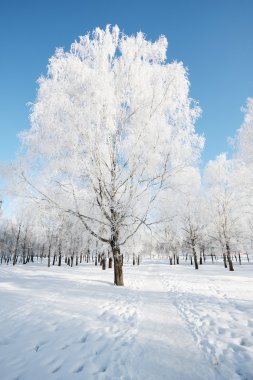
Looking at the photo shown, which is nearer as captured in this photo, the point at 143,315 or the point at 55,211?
the point at 143,315

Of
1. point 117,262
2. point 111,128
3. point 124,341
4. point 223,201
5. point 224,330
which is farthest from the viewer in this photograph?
point 223,201

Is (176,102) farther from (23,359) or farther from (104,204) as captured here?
(23,359)

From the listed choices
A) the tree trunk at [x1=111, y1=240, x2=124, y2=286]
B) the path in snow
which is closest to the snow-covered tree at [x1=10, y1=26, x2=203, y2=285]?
the tree trunk at [x1=111, y1=240, x2=124, y2=286]

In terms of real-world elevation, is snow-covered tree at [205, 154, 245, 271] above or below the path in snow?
above

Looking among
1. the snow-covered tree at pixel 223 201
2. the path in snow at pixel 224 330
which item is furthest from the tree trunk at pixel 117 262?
the snow-covered tree at pixel 223 201

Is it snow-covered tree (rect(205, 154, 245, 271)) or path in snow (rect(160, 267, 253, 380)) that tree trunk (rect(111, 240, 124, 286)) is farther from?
snow-covered tree (rect(205, 154, 245, 271))

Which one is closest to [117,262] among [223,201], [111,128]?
[111,128]

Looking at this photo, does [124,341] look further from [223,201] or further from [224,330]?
[223,201]

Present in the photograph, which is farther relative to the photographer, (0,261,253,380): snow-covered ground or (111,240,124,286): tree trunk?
(111,240,124,286): tree trunk

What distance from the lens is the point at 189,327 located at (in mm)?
5496

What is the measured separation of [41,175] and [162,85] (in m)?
7.19

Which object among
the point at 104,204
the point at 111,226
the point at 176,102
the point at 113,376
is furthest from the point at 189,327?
the point at 176,102

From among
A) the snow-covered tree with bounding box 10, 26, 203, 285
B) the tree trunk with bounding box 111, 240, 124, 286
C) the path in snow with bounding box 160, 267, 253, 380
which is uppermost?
the snow-covered tree with bounding box 10, 26, 203, 285

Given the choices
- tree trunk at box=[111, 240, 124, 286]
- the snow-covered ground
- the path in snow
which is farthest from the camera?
tree trunk at box=[111, 240, 124, 286]
